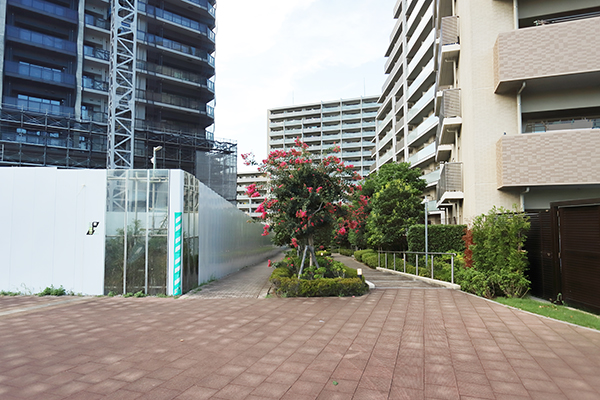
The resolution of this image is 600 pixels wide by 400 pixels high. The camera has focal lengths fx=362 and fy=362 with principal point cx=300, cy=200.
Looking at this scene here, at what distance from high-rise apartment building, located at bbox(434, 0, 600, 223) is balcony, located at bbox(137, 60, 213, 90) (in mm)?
27593

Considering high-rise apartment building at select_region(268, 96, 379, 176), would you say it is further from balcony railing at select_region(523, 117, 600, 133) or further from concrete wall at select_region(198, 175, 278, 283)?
balcony railing at select_region(523, 117, 600, 133)

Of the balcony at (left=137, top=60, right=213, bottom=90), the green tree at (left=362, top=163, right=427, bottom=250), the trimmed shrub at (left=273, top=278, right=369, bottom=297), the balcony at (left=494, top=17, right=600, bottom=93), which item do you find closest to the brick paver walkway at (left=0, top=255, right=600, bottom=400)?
the trimmed shrub at (left=273, top=278, right=369, bottom=297)

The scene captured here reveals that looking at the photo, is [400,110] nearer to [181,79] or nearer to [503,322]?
[181,79]

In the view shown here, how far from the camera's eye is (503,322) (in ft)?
23.8

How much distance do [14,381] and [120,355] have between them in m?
1.26

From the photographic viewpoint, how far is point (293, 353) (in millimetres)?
5457

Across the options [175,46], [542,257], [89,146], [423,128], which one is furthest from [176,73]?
[542,257]

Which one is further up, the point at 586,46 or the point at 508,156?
the point at 586,46

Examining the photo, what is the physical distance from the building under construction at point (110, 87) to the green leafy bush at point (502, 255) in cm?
2321

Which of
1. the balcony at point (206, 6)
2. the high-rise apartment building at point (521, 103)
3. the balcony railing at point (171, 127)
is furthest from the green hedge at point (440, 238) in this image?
the balcony at point (206, 6)

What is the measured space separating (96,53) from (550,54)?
112 feet

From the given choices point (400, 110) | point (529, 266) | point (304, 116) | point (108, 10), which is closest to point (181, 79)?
point (108, 10)

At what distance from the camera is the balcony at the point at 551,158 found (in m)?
12.0

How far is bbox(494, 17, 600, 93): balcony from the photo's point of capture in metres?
12.3
